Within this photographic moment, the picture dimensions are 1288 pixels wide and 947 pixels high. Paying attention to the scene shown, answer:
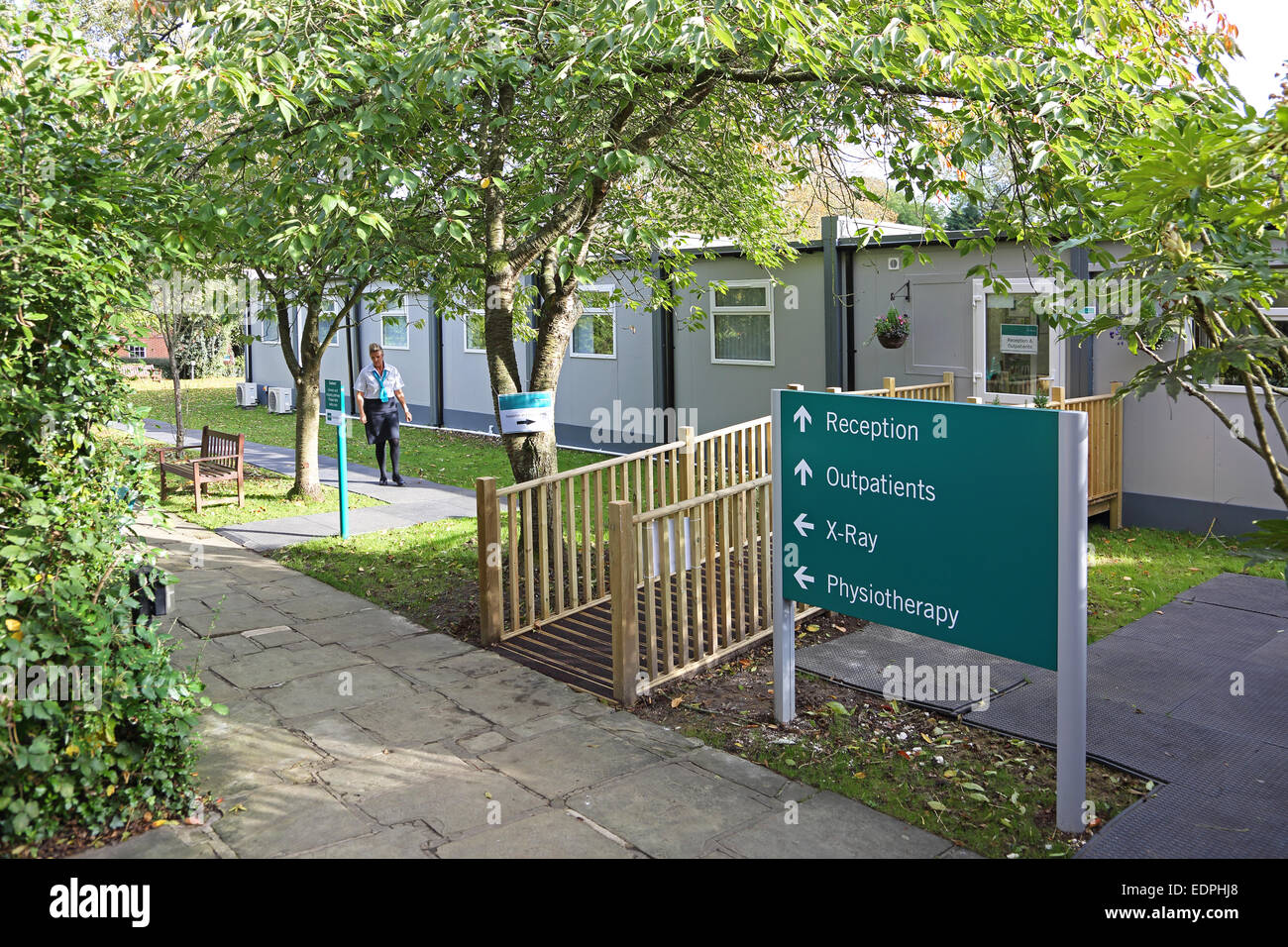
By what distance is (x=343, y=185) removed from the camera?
286 inches

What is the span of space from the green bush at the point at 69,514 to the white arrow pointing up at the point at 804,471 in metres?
3.24

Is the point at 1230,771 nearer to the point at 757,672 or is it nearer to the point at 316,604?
the point at 757,672

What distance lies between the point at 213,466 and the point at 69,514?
29.9ft

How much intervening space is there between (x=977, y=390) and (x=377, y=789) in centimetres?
918

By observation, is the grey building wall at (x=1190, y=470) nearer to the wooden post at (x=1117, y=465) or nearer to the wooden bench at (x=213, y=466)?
the wooden post at (x=1117, y=465)

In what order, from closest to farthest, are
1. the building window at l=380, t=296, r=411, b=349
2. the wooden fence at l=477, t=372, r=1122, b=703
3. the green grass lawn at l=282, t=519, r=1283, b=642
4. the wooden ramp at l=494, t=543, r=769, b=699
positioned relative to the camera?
1. the wooden fence at l=477, t=372, r=1122, b=703
2. the wooden ramp at l=494, t=543, r=769, b=699
3. the green grass lawn at l=282, t=519, r=1283, b=642
4. the building window at l=380, t=296, r=411, b=349

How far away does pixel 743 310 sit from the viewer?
603 inches

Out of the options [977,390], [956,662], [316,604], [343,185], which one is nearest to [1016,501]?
[956,662]

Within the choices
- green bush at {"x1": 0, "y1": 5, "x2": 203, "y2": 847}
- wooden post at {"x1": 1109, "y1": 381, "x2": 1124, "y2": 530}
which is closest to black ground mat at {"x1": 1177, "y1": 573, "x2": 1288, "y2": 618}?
wooden post at {"x1": 1109, "y1": 381, "x2": 1124, "y2": 530}

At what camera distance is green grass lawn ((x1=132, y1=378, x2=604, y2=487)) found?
51.4ft

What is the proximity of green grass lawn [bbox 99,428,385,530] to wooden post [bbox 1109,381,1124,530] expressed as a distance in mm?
8125

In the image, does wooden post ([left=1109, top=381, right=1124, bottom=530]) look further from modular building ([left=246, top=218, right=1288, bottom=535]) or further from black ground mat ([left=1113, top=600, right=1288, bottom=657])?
black ground mat ([left=1113, top=600, right=1288, bottom=657])

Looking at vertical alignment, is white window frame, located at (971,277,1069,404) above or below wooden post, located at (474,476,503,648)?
above
